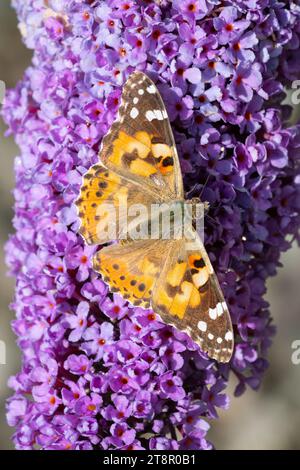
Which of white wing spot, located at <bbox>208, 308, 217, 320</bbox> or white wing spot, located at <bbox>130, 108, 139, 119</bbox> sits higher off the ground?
white wing spot, located at <bbox>130, 108, 139, 119</bbox>

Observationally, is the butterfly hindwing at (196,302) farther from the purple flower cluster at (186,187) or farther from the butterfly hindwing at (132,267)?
the purple flower cluster at (186,187)

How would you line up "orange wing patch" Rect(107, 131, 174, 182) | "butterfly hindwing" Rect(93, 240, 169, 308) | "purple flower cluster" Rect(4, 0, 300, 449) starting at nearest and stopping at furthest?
"butterfly hindwing" Rect(93, 240, 169, 308)
"orange wing patch" Rect(107, 131, 174, 182)
"purple flower cluster" Rect(4, 0, 300, 449)

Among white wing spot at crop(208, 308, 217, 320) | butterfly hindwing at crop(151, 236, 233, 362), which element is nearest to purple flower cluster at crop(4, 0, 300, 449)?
butterfly hindwing at crop(151, 236, 233, 362)

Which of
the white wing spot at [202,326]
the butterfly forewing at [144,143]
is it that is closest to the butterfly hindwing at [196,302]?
the white wing spot at [202,326]

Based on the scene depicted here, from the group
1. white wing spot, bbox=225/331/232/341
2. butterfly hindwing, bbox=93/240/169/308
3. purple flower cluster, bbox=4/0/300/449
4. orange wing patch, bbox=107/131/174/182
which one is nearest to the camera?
white wing spot, bbox=225/331/232/341

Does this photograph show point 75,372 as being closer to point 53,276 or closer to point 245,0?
point 53,276

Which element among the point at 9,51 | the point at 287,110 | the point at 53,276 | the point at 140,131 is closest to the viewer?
the point at 140,131

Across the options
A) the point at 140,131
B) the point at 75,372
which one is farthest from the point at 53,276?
the point at 140,131

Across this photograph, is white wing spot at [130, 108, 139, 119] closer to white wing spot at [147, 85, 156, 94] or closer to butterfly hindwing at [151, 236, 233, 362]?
white wing spot at [147, 85, 156, 94]
